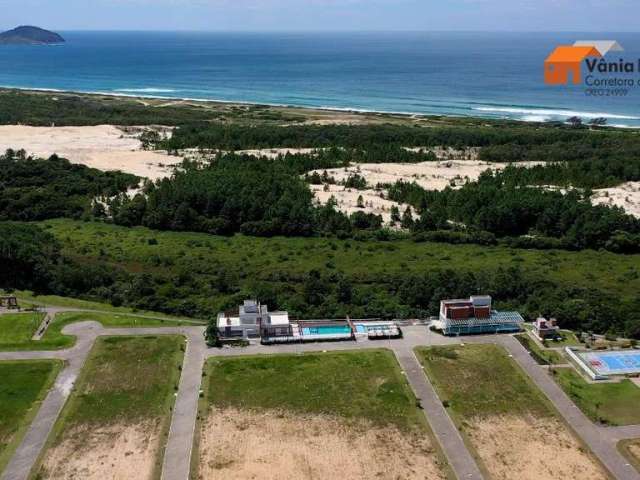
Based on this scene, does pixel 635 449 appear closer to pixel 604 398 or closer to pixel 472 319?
pixel 604 398

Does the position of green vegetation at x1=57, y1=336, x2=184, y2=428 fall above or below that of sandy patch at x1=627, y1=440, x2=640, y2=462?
above

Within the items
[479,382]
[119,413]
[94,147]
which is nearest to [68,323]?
[119,413]

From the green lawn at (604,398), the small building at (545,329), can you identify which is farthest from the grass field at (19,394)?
the small building at (545,329)

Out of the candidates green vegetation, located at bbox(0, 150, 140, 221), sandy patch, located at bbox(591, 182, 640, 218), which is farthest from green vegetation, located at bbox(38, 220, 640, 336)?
sandy patch, located at bbox(591, 182, 640, 218)

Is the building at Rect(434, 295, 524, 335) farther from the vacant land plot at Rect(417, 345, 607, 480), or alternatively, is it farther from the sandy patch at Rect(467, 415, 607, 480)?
the sandy patch at Rect(467, 415, 607, 480)

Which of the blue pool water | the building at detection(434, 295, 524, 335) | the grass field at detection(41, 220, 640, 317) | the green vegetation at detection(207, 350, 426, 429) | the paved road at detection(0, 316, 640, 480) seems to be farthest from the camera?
the grass field at detection(41, 220, 640, 317)

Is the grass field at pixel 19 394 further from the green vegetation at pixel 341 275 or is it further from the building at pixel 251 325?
the building at pixel 251 325
